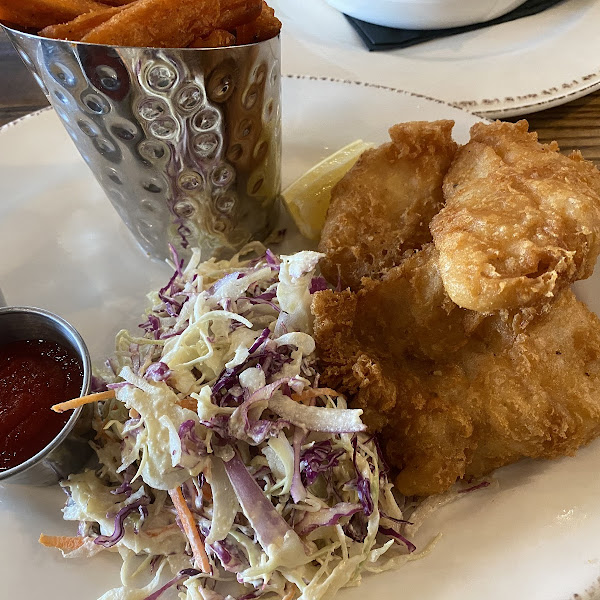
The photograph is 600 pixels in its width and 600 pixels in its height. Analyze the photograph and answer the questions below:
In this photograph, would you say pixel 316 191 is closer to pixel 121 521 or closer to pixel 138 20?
pixel 138 20

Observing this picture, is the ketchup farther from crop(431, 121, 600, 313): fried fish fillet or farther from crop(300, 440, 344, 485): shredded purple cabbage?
crop(431, 121, 600, 313): fried fish fillet

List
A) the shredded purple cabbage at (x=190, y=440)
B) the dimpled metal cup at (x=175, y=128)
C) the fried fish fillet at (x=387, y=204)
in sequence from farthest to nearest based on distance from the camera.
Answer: the fried fish fillet at (x=387, y=204) < the dimpled metal cup at (x=175, y=128) < the shredded purple cabbage at (x=190, y=440)

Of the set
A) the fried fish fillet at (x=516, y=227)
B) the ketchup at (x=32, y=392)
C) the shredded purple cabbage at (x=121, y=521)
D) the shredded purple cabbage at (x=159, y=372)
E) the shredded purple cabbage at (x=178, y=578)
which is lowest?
the shredded purple cabbage at (x=178, y=578)

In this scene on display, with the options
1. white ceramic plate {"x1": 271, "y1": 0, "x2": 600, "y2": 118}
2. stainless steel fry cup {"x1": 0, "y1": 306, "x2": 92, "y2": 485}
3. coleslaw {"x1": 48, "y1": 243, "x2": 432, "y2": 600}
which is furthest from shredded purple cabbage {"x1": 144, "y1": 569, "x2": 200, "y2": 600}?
white ceramic plate {"x1": 271, "y1": 0, "x2": 600, "y2": 118}

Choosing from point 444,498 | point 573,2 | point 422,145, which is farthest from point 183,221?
point 573,2

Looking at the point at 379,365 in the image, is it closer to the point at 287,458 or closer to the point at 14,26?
the point at 287,458

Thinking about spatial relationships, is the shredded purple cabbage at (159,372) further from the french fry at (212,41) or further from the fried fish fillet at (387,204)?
the french fry at (212,41)

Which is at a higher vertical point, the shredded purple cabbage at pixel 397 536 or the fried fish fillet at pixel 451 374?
the fried fish fillet at pixel 451 374

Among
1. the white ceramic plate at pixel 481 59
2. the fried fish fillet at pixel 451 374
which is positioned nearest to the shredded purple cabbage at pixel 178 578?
the fried fish fillet at pixel 451 374
